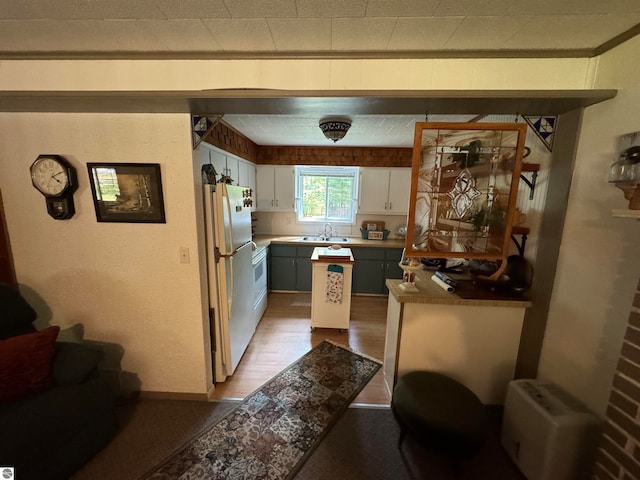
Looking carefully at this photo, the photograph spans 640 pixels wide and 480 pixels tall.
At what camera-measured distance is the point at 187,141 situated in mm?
1626

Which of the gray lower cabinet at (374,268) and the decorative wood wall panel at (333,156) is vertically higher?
the decorative wood wall panel at (333,156)

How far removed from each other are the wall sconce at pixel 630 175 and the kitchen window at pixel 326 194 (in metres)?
3.31

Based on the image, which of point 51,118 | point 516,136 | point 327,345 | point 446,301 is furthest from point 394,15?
point 327,345

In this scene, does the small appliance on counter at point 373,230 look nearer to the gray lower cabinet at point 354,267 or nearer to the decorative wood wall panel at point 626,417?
the gray lower cabinet at point 354,267

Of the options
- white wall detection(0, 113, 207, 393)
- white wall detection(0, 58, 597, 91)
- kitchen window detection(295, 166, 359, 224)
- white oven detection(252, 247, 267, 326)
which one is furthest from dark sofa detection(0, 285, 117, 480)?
kitchen window detection(295, 166, 359, 224)

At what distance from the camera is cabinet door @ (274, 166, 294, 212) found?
13.4ft

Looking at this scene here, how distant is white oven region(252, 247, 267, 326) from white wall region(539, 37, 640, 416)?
2701mm

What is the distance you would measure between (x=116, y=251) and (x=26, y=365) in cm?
76

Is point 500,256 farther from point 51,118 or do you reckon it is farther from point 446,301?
point 51,118

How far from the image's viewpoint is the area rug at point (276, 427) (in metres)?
1.45

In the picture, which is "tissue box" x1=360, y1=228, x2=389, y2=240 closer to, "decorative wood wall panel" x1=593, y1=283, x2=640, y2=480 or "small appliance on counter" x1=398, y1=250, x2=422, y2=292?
"small appliance on counter" x1=398, y1=250, x2=422, y2=292

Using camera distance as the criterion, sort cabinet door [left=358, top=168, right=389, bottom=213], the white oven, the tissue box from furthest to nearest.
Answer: the tissue box → cabinet door [left=358, top=168, right=389, bottom=213] → the white oven

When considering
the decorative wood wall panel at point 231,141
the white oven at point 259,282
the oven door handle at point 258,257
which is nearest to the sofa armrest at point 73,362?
the white oven at point 259,282

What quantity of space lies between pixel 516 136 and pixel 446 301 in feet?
3.62
